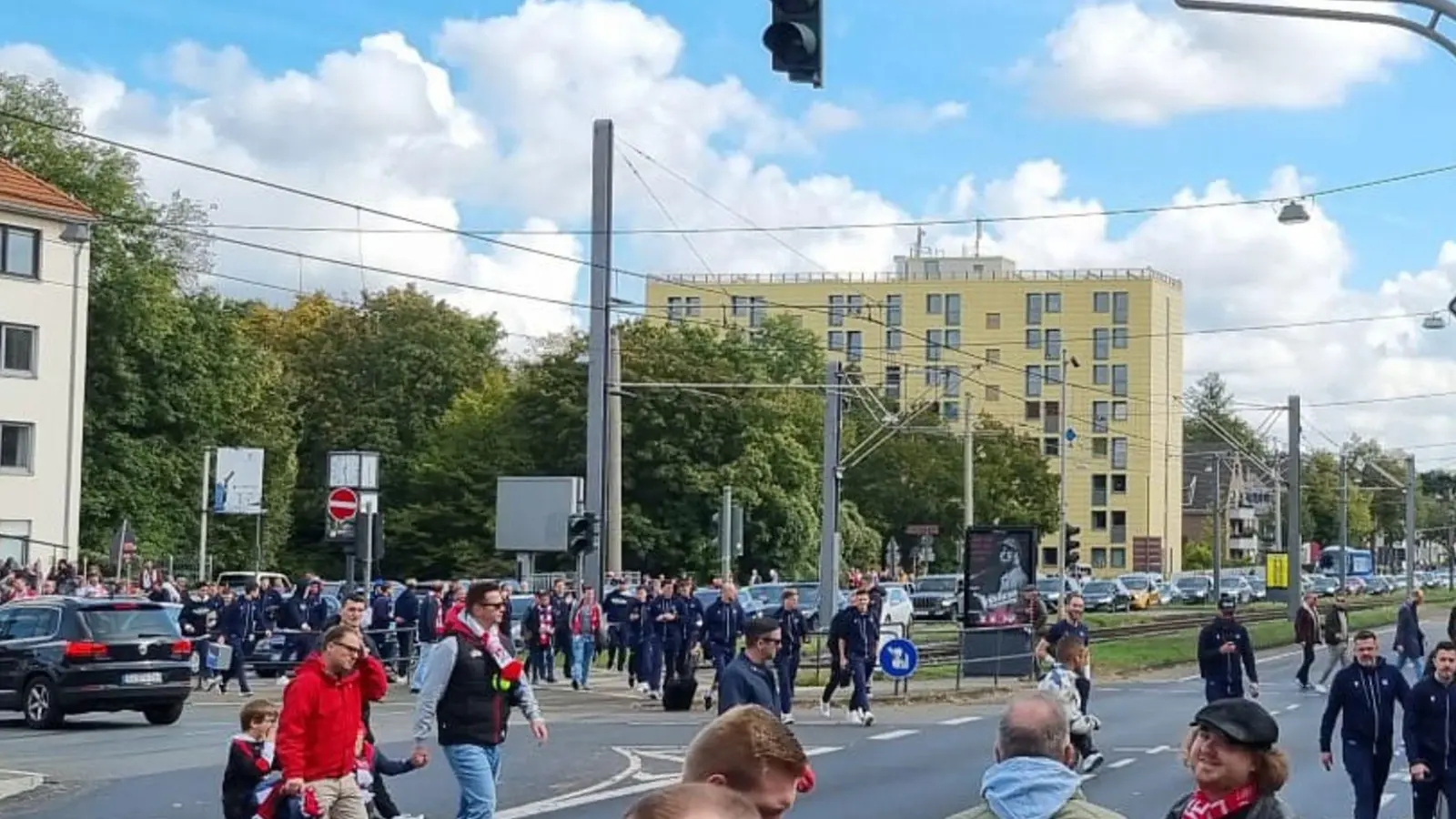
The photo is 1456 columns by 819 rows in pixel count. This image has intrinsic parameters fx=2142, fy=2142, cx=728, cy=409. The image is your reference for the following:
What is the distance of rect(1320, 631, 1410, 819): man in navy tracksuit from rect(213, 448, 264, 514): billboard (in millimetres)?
51968

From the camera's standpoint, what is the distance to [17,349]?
59125 millimetres

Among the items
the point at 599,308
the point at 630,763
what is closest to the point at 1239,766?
the point at 630,763

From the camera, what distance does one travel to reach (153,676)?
2625cm

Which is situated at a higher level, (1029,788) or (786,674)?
(1029,788)

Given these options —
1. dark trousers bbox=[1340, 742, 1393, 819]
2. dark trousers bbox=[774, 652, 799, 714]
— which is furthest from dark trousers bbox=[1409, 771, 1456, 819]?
dark trousers bbox=[774, 652, 799, 714]

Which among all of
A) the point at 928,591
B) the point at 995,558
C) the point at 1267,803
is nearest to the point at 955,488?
the point at 928,591

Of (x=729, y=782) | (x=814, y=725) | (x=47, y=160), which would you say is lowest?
(x=814, y=725)

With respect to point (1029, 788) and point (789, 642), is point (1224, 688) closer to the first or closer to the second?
point (789, 642)

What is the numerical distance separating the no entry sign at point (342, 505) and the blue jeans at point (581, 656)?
13.4ft

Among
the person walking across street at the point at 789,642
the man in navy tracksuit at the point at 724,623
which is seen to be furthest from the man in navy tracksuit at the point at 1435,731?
the man in navy tracksuit at the point at 724,623

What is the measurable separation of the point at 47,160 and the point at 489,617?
6252 cm

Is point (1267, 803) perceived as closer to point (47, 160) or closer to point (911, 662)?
point (911, 662)

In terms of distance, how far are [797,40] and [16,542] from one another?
163 ft

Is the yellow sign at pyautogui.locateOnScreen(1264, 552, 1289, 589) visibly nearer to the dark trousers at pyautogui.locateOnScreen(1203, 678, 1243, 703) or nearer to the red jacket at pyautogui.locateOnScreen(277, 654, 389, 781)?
the dark trousers at pyautogui.locateOnScreen(1203, 678, 1243, 703)
